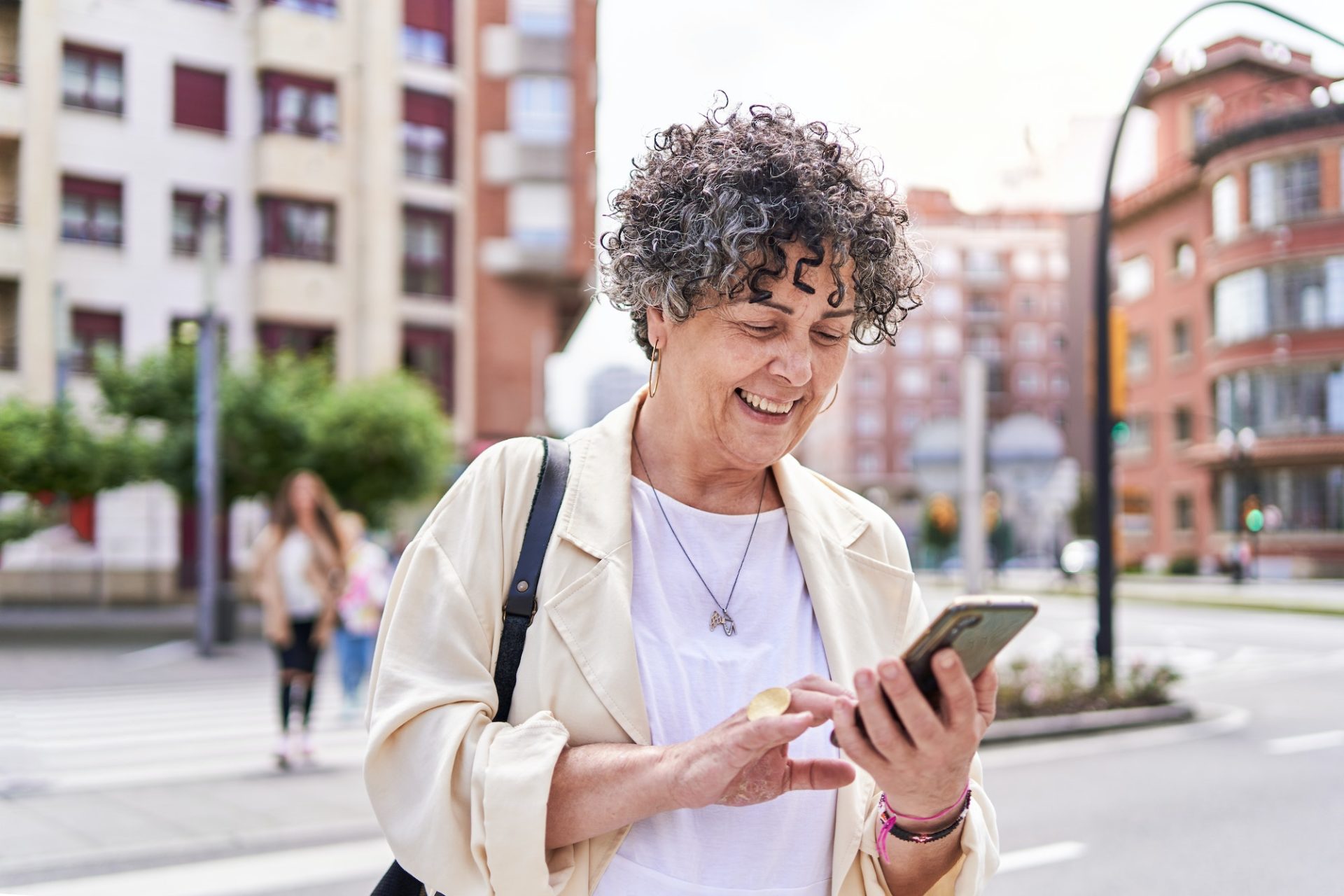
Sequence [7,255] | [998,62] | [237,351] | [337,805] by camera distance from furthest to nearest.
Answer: [237,351] → [7,255] → [337,805] → [998,62]

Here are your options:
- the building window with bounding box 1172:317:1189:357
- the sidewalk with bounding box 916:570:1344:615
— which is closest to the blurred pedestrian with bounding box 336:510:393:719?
the sidewalk with bounding box 916:570:1344:615

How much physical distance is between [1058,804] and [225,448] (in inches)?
680

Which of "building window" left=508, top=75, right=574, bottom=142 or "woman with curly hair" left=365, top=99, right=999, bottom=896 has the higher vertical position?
"building window" left=508, top=75, right=574, bottom=142

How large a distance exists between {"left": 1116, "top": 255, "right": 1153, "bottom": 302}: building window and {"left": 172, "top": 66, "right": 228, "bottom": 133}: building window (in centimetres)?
3769

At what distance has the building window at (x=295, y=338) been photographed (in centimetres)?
2692

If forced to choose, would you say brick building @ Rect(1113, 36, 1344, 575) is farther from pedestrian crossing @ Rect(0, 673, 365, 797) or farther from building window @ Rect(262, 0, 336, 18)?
pedestrian crossing @ Rect(0, 673, 365, 797)

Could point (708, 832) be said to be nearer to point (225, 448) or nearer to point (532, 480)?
point (532, 480)

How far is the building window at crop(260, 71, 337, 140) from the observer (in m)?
26.3

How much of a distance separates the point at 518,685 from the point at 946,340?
260 ft

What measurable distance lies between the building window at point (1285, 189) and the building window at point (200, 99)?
1237 inches

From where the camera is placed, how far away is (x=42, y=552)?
15477 millimetres

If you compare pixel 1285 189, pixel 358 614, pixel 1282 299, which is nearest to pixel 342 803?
pixel 358 614

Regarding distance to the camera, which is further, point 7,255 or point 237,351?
point 237,351

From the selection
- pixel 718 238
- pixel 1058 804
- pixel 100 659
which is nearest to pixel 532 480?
pixel 718 238
